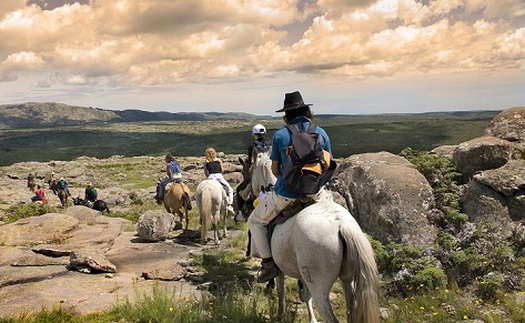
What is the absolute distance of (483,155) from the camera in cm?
1142

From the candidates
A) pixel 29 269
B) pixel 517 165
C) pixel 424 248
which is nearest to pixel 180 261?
pixel 29 269

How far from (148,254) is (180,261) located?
1582 millimetres

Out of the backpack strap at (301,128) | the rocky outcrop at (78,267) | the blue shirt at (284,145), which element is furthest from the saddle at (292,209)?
the rocky outcrop at (78,267)

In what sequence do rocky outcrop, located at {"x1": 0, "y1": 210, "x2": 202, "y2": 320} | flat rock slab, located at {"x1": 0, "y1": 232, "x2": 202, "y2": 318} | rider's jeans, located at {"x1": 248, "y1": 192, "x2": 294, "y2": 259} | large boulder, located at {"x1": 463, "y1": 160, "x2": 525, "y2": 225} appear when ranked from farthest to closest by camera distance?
large boulder, located at {"x1": 463, "y1": 160, "x2": 525, "y2": 225}, rocky outcrop, located at {"x1": 0, "y1": 210, "x2": 202, "y2": 320}, flat rock slab, located at {"x1": 0, "y1": 232, "x2": 202, "y2": 318}, rider's jeans, located at {"x1": 248, "y1": 192, "x2": 294, "y2": 259}

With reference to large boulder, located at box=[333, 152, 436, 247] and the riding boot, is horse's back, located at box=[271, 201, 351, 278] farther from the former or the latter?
large boulder, located at box=[333, 152, 436, 247]

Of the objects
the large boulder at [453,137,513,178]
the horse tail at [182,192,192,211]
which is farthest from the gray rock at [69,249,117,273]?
the large boulder at [453,137,513,178]

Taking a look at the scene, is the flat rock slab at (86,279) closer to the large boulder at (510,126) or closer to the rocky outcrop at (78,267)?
the rocky outcrop at (78,267)

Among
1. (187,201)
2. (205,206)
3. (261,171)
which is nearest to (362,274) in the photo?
(261,171)

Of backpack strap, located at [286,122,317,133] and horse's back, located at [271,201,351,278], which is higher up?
backpack strap, located at [286,122,317,133]

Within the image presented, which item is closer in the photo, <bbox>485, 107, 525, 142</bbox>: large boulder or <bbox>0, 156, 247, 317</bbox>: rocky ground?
<bbox>0, 156, 247, 317</bbox>: rocky ground

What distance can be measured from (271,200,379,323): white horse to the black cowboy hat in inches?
64.5

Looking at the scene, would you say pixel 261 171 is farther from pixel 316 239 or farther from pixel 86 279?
pixel 86 279

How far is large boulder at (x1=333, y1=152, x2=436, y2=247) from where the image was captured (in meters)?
10.4

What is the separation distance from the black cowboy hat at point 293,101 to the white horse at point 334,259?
1637 millimetres
